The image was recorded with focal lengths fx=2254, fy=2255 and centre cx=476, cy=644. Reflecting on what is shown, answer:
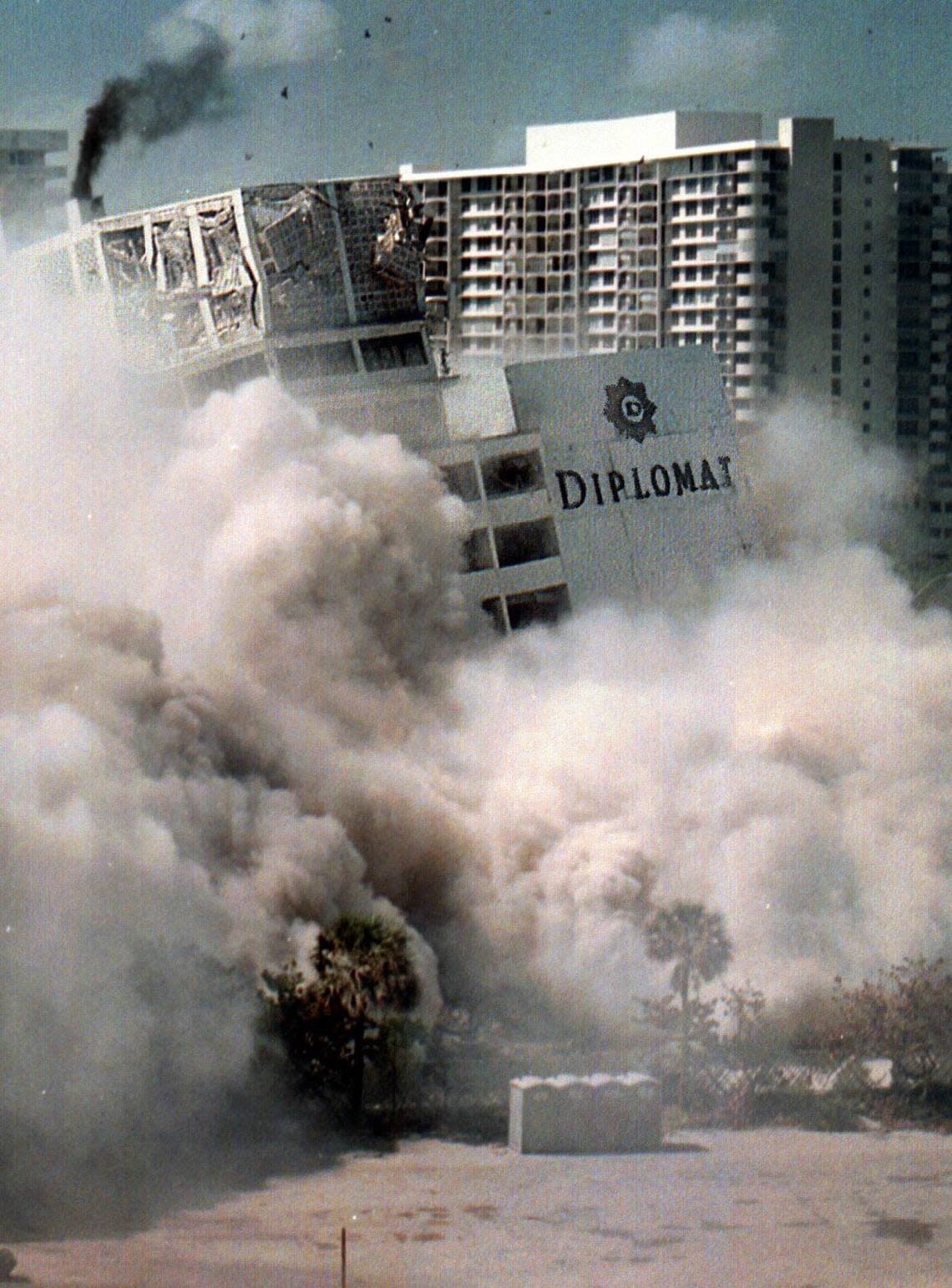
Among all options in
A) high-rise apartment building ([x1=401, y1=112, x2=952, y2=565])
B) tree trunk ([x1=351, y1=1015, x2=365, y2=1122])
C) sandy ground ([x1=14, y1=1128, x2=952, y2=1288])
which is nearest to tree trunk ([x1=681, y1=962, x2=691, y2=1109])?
sandy ground ([x1=14, y1=1128, x2=952, y2=1288])

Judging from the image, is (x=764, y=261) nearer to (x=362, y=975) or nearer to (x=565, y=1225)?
(x=362, y=975)

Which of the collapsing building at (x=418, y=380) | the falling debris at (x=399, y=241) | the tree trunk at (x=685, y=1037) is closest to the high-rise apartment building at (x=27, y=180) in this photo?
the collapsing building at (x=418, y=380)

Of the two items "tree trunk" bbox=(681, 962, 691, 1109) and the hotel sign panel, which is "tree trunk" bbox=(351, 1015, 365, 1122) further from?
the hotel sign panel

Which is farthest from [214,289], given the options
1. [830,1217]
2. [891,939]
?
[830,1217]

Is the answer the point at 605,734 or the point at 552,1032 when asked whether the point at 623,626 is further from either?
the point at 552,1032

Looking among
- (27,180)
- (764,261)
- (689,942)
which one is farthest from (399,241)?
(689,942)

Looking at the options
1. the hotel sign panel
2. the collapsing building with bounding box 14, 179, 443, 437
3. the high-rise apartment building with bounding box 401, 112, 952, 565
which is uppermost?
the high-rise apartment building with bounding box 401, 112, 952, 565
